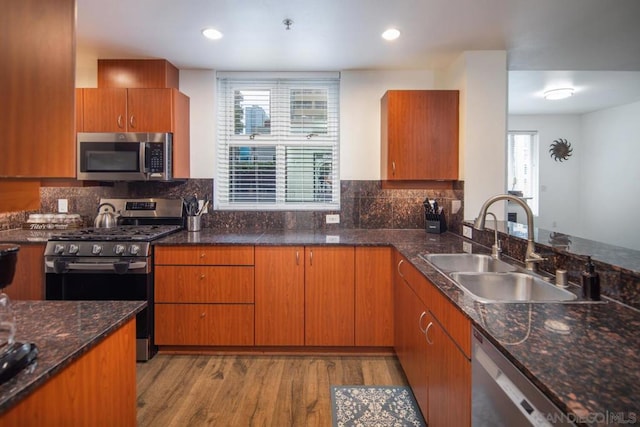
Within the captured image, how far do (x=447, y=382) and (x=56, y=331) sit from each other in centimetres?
144

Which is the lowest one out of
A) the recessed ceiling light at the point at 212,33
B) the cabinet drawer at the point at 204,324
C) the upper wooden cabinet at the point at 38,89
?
the cabinet drawer at the point at 204,324

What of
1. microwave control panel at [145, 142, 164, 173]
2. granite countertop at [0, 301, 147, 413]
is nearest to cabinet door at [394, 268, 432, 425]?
granite countertop at [0, 301, 147, 413]

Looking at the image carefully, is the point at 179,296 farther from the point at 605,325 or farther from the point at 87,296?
the point at 605,325

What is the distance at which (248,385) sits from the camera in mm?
2371

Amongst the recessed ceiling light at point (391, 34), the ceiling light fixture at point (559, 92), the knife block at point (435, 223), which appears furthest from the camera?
the ceiling light fixture at point (559, 92)

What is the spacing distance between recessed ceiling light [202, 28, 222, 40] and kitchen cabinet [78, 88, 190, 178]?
0.66 meters

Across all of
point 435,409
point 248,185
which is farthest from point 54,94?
point 248,185

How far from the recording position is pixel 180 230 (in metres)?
3.20

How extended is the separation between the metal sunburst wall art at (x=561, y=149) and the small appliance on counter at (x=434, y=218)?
4.89m

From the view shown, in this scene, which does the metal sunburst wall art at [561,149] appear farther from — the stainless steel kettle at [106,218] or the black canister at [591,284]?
the stainless steel kettle at [106,218]

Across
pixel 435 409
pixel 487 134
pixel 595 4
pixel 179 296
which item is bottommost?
pixel 435 409

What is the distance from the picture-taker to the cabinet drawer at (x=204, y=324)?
8.93 ft

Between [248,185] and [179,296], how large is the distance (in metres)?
1.23

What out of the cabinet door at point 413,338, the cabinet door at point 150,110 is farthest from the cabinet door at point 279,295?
the cabinet door at point 150,110
